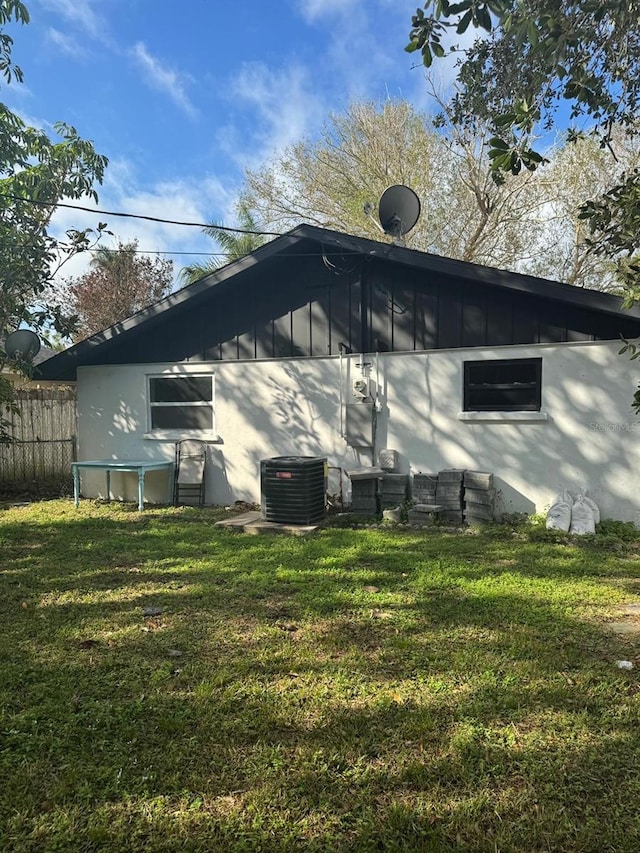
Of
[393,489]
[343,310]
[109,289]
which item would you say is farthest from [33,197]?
[109,289]

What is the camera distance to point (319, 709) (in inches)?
115

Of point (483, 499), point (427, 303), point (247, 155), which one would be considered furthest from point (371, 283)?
point (247, 155)

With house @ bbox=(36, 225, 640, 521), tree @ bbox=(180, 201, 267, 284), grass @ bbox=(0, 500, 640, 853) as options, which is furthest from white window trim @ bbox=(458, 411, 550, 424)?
tree @ bbox=(180, 201, 267, 284)

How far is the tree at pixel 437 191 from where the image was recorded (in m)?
16.7

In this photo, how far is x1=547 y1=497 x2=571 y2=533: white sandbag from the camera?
22.2 feet

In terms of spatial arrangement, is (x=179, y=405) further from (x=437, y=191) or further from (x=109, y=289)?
(x=109, y=289)

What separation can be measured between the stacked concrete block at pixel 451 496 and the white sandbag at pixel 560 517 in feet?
3.61

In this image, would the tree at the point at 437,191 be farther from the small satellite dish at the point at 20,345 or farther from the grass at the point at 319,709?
the grass at the point at 319,709

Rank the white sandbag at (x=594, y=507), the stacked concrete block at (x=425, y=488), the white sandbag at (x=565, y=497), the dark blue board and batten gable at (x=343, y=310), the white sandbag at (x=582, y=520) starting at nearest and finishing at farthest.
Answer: the white sandbag at (x=582, y=520), the white sandbag at (x=594, y=507), the white sandbag at (x=565, y=497), the dark blue board and batten gable at (x=343, y=310), the stacked concrete block at (x=425, y=488)

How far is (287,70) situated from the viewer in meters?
12.4

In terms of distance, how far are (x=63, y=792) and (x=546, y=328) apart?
272 inches

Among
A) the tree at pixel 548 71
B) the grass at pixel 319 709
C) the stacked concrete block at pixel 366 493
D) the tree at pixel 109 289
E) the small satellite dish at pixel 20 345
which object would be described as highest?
the tree at pixel 109 289

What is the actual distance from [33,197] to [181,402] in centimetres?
421

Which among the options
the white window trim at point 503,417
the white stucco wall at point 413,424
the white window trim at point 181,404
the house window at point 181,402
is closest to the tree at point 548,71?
the white stucco wall at point 413,424
